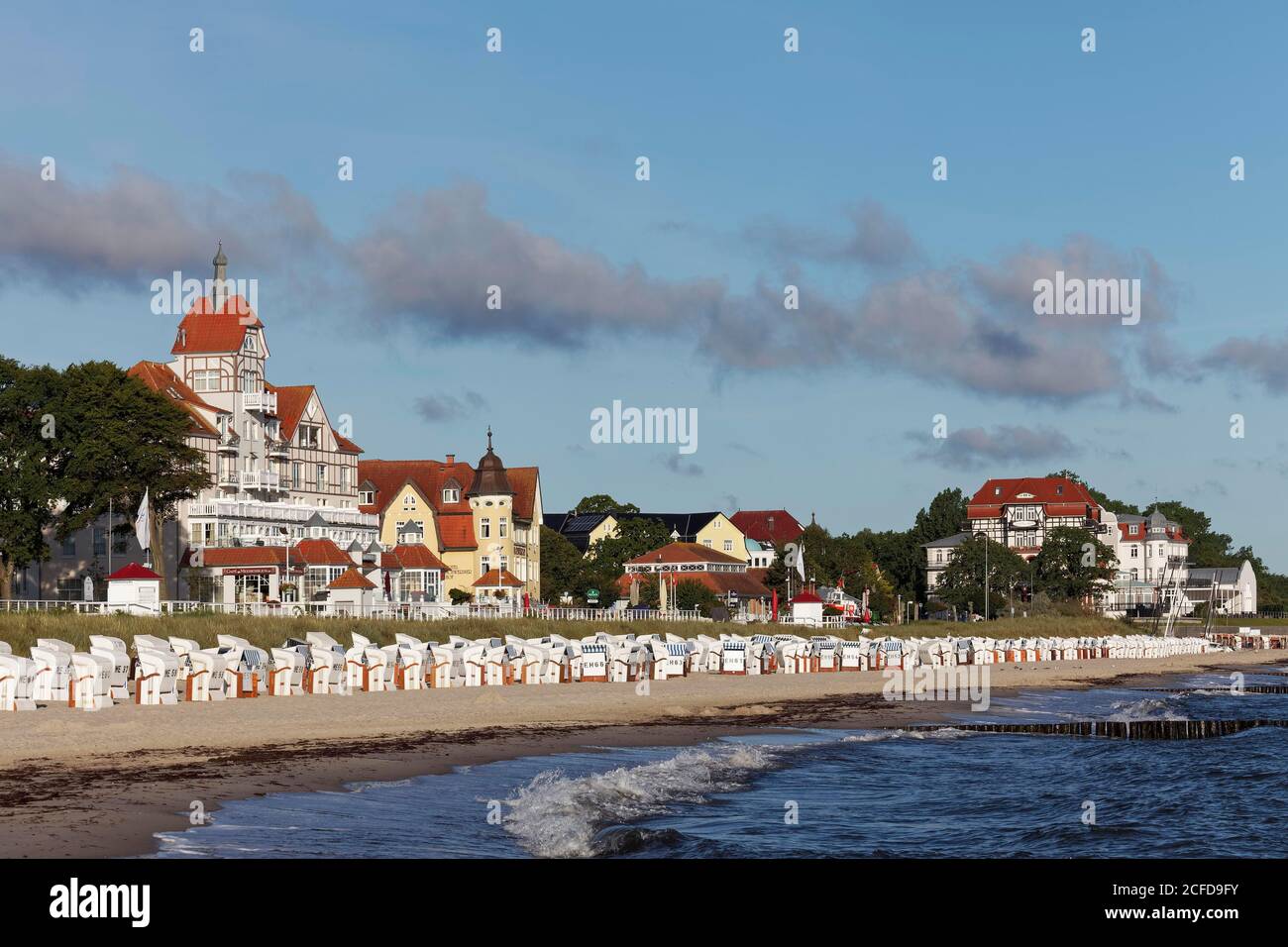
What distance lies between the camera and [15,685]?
2516 cm

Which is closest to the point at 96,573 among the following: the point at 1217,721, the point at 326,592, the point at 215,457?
the point at 215,457

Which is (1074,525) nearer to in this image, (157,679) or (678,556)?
(678,556)

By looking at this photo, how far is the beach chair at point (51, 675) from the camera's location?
86.4ft

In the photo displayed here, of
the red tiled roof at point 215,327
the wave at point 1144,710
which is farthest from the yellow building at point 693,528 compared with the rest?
the wave at point 1144,710

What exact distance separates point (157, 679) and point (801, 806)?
44.9 ft

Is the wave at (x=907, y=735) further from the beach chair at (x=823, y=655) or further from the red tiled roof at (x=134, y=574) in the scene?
the red tiled roof at (x=134, y=574)

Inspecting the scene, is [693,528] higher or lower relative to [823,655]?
higher

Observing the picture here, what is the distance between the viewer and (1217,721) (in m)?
35.9

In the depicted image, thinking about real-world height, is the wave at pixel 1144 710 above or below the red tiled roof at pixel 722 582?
below

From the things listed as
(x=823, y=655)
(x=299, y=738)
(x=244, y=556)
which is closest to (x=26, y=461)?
(x=244, y=556)

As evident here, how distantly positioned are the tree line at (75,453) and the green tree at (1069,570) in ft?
283

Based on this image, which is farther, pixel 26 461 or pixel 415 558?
pixel 415 558
